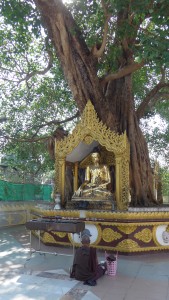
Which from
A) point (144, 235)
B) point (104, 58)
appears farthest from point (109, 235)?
point (104, 58)

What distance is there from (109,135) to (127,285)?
419cm

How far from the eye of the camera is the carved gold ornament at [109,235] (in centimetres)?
705

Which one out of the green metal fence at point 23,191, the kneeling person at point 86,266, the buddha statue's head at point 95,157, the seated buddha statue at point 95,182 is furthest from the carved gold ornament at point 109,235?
the green metal fence at point 23,191

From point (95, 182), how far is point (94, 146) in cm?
109

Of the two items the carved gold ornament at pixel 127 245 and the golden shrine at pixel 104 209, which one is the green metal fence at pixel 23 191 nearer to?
the golden shrine at pixel 104 209

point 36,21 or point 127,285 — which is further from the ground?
point 36,21

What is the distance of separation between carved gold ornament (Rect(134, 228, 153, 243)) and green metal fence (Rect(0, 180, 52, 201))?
7.47 metres

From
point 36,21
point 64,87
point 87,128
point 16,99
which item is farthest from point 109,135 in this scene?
point 16,99

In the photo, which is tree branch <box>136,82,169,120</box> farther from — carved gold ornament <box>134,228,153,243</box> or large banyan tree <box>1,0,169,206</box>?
carved gold ornament <box>134,228,153,243</box>

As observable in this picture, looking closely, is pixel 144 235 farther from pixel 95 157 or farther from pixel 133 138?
pixel 133 138

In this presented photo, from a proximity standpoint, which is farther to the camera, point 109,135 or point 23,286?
point 109,135

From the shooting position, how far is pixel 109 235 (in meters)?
7.14

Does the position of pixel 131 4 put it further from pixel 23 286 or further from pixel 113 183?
pixel 23 286

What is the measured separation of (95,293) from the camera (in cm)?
441
